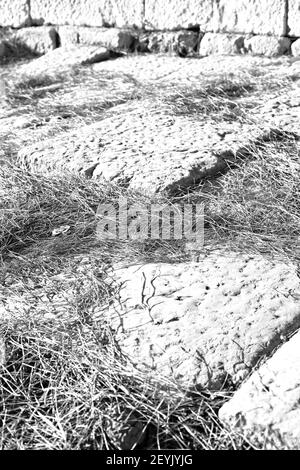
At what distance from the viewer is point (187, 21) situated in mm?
4840

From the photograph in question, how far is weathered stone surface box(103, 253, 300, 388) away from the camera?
2070mm

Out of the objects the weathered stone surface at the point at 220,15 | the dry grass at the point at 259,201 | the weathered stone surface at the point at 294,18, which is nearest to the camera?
the dry grass at the point at 259,201

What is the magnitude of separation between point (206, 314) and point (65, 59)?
3.20m

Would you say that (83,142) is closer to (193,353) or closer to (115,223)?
(115,223)

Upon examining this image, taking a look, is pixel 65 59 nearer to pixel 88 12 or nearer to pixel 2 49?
pixel 88 12

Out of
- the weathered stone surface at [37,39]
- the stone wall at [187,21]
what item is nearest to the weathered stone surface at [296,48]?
the stone wall at [187,21]

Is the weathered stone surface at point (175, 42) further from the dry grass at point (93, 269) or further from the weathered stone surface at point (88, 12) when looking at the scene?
the dry grass at point (93, 269)

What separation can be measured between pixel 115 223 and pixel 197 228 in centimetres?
32

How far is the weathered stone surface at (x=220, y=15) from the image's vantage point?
14.8 feet

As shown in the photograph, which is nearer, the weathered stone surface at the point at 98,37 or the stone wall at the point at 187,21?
the stone wall at the point at 187,21

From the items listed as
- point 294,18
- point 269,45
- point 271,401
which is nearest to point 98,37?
point 269,45

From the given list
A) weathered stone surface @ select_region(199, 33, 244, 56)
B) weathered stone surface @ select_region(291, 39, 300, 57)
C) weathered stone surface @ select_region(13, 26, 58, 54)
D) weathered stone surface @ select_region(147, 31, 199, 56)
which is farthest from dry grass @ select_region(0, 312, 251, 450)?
weathered stone surface @ select_region(13, 26, 58, 54)

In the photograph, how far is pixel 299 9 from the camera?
14.4 ft

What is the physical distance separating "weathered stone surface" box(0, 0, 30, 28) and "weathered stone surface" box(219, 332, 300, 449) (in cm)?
418
